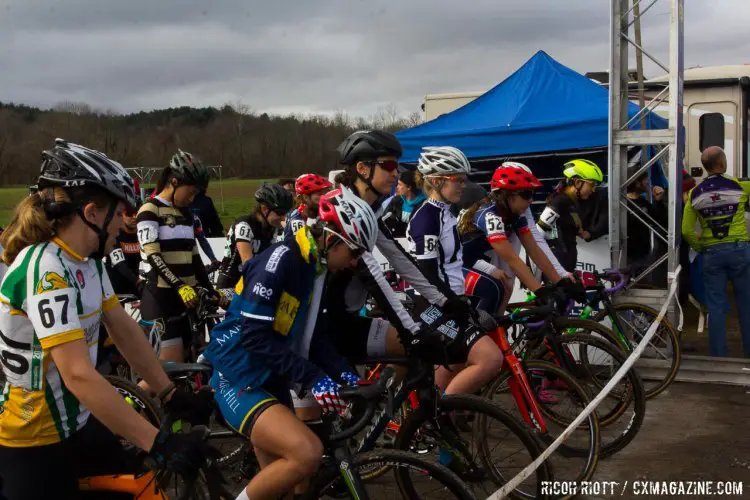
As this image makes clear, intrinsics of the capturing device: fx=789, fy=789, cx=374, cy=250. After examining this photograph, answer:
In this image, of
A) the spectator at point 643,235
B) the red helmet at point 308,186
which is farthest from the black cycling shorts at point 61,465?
the spectator at point 643,235

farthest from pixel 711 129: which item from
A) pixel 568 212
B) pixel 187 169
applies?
pixel 187 169

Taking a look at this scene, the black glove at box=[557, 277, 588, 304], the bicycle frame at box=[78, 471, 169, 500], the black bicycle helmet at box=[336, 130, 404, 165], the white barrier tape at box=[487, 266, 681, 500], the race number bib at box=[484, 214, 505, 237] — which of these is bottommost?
the white barrier tape at box=[487, 266, 681, 500]

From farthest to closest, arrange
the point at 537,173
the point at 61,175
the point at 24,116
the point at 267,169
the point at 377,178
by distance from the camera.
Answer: the point at 267,169 → the point at 24,116 → the point at 537,173 → the point at 377,178 → the point at 61,175

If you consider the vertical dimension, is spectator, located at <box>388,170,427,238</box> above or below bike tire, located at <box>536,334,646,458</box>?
above

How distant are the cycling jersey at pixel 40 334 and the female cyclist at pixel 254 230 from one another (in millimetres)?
4666

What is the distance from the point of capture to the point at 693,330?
11.0m

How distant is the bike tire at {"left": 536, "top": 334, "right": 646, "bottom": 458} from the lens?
5.45m

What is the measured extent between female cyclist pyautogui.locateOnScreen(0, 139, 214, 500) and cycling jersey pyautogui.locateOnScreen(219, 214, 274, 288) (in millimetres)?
4569

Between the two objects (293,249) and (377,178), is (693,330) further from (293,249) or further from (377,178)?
(293,249)

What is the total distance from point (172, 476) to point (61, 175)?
1.25 m


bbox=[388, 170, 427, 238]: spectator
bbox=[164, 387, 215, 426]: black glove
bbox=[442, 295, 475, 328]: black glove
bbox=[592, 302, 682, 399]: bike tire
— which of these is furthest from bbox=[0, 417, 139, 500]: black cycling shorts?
bbox=[388, 170, 427, 238]: spectator

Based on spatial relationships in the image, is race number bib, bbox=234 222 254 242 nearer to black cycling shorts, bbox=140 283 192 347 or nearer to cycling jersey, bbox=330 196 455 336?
black cycling shorts, bbox=140 283 192 347

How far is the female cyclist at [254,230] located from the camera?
745cm

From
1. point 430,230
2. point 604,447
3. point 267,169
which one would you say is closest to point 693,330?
point 604,447
